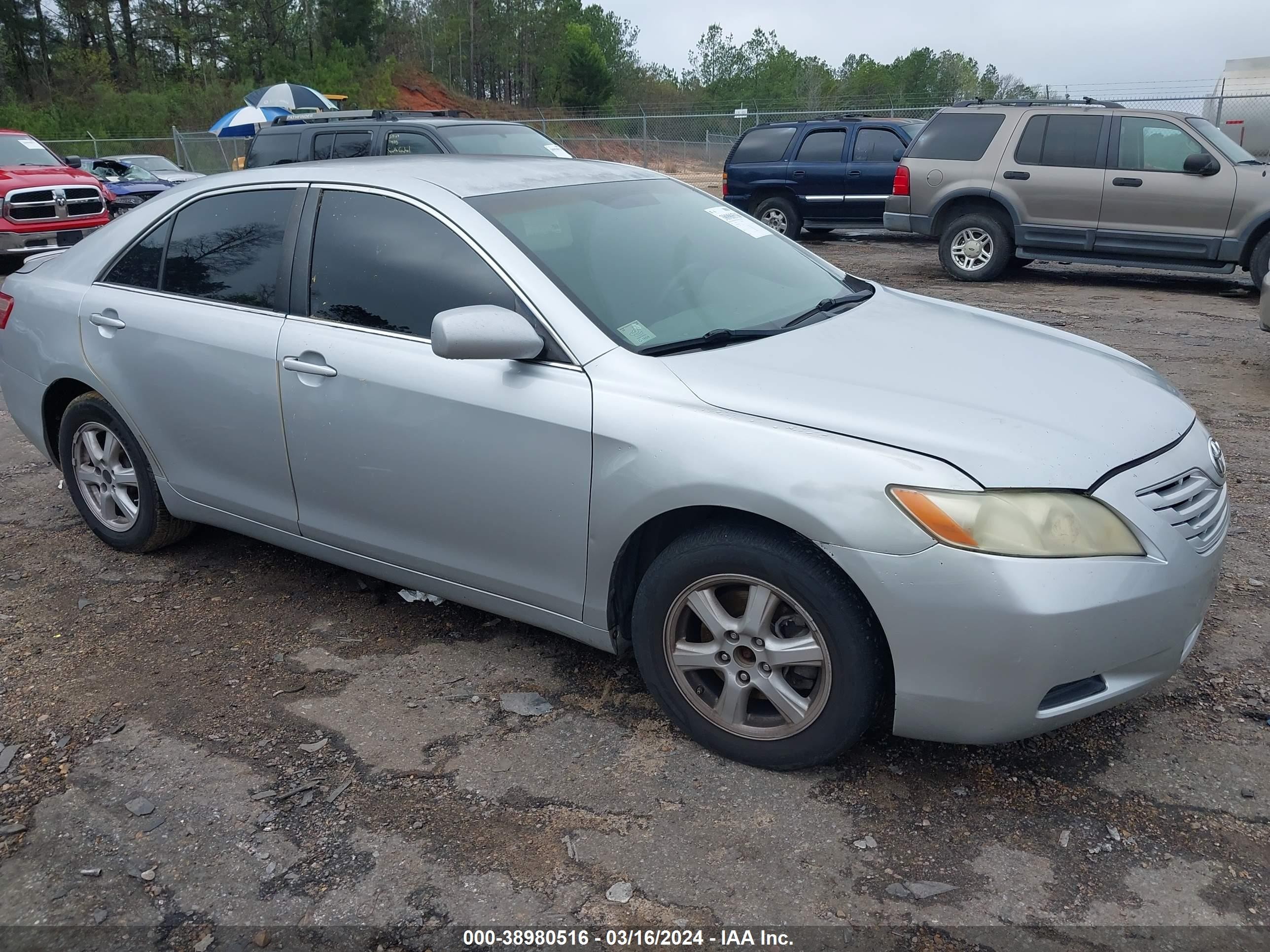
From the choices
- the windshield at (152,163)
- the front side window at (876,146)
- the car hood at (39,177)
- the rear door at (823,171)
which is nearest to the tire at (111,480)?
the rear door at (823,171)

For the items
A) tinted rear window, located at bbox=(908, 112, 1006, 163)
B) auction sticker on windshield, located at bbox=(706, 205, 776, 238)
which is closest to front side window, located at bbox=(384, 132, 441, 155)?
tinted rear window, located at bbox=(908, 112, 1006, 163)

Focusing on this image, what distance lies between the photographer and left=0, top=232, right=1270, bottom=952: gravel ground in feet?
7.96

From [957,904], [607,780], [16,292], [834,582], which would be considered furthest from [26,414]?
[957,904]

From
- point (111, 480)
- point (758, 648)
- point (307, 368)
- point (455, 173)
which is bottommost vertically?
point (111, 480)

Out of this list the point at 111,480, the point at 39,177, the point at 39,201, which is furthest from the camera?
the point at 39,177

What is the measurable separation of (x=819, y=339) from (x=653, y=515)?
2.77 ft

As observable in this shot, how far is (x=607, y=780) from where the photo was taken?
295 cm

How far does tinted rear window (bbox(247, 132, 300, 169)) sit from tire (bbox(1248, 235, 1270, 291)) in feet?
32.2

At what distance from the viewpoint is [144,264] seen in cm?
425

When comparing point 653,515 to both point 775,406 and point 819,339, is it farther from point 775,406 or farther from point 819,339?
point 819,339

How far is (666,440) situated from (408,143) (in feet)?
28.2

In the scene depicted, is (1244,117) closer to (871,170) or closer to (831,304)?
(871,170)

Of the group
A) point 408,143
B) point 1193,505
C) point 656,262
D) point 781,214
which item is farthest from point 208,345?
point 781,214

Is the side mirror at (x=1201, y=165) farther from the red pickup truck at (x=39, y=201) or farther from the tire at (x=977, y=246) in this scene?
the red pickup truck at (x=39, y=201)
